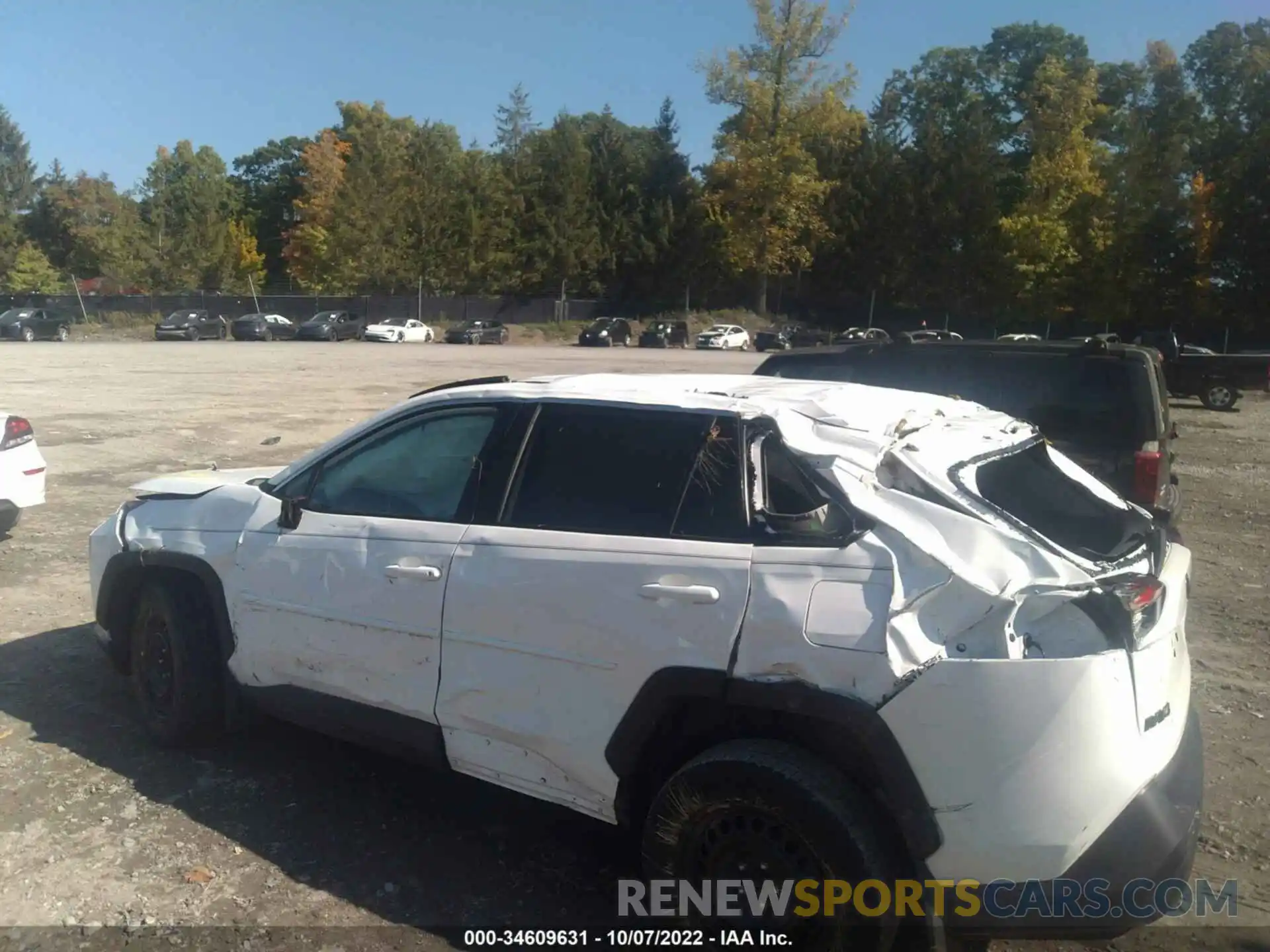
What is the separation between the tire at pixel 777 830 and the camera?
298cm

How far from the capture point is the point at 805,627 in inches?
119

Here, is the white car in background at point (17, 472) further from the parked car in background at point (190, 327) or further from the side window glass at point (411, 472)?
the parked car in background at point (190, 327)

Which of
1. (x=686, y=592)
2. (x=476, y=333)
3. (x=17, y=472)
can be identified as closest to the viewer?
(x=686, y=592)

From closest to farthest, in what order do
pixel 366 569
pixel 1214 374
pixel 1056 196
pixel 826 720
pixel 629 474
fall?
pixel 826 720, pixel 629 474, pixel 366 569, pixel 1214 374, pixel 1056 196

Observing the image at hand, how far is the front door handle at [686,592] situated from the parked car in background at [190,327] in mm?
50841

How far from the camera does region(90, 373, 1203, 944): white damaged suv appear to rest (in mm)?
2893

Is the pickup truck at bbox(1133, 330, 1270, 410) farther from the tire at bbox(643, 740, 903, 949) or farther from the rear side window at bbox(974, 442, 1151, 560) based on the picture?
the tire at bbox(643, 740, 903, 949)

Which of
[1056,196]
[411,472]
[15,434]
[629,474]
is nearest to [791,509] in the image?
[629,474]

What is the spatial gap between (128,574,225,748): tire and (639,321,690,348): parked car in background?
179 feet

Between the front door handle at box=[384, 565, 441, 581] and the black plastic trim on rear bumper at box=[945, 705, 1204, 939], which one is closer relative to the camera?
the black plastic trim on rear bumper at box=[945, 705, 1204, 939]

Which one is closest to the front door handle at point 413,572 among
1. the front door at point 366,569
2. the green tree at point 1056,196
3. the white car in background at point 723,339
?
the front door at point 366,569

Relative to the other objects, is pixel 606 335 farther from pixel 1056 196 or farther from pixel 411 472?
pixel 411 472

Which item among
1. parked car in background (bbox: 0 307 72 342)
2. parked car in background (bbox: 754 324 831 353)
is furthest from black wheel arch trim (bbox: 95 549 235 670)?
parked car in background (bbox: 754 324 831 353)

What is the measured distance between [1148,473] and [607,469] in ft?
14.5
